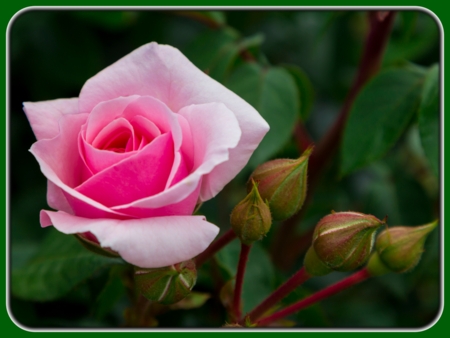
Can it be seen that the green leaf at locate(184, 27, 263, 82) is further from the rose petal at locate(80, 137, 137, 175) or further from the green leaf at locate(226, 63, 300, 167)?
the rose petal at locate(80, 137, 137, 175)

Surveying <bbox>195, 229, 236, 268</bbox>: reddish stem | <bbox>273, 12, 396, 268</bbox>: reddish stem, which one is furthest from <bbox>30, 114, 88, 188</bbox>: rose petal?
<bbox>273, 12, 396, 268</bbox>: reddish stem

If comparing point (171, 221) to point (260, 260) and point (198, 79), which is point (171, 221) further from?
point (260, 260)

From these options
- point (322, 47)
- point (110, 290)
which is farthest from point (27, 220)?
point (322, 47)

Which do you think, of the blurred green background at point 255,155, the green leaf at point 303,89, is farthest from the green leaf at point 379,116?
the green leaf at point 303,89

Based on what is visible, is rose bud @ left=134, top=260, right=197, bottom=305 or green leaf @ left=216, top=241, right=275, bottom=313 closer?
rose bud @ left=134, top=260, right=197, bottom=305

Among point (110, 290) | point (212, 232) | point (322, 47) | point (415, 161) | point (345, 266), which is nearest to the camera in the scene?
point (212, 232)

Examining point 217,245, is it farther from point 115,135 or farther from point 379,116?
point 379,116
